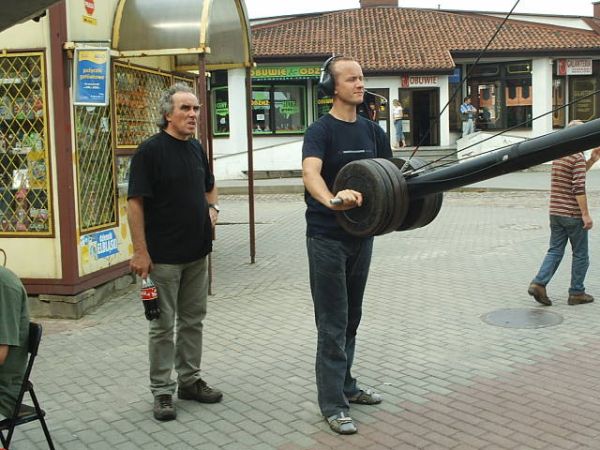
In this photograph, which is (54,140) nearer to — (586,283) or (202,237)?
(202,237)

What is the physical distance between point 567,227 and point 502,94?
26.1 meters

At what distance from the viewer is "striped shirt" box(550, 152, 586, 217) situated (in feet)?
23.0

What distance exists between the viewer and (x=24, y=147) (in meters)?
6.93

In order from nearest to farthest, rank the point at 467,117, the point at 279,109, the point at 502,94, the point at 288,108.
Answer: the point at 467,117 → the point at 279,109 → the point at 288,108 → the point at 502,94

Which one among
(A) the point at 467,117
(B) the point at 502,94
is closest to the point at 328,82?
(A) the point at 467,117

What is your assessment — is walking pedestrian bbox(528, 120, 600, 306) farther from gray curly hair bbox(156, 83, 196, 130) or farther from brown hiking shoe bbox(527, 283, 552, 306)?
gray curly hair bbox(156, 83, 196, 130)

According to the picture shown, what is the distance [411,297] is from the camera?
7773mm

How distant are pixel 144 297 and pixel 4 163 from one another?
11.1 feet

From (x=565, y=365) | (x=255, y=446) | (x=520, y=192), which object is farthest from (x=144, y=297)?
(x=520, y=192)

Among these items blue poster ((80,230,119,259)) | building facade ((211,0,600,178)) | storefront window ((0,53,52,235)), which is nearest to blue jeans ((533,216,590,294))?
blue poster ((80,230,119,259))

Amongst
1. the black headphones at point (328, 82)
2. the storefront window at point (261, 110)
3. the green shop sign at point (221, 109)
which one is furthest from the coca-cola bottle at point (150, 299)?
the storefront window at point (261, 110)

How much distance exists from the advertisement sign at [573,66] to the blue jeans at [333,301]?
29.6 meters

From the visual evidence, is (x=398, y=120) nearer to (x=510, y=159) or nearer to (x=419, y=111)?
(x=419, y=111)

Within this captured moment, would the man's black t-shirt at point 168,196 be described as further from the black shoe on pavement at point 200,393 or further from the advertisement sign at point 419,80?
the advertisement sign at point 419,80
